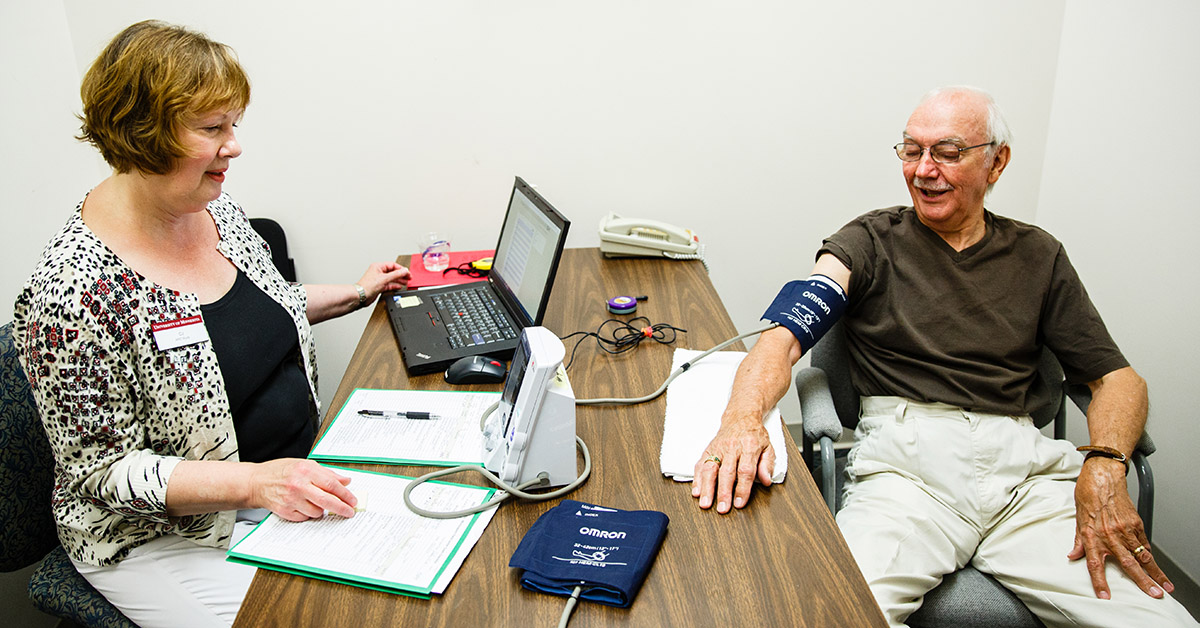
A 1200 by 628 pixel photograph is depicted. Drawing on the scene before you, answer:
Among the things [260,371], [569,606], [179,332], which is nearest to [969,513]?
[569,606]

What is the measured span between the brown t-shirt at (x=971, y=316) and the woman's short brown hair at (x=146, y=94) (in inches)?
54.3

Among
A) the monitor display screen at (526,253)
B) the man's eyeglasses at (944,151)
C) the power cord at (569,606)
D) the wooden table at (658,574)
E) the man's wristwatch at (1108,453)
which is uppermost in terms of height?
the man's eyeglasses at (944,151)

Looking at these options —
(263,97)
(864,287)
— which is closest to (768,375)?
(864,287)

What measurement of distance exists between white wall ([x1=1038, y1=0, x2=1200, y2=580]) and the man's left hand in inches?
33.5

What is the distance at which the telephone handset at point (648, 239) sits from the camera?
242cm

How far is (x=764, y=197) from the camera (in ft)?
9.09

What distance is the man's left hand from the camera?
1.44 m

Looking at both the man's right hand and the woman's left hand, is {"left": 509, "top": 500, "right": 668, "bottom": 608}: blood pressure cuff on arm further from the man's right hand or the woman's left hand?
the woman's left hand

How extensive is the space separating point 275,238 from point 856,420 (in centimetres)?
190

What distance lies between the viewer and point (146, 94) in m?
1.34

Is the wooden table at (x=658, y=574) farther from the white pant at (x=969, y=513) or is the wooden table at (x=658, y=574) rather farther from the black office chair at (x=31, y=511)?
the black office chair at (x=31, y=511)

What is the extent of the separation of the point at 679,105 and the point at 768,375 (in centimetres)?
131

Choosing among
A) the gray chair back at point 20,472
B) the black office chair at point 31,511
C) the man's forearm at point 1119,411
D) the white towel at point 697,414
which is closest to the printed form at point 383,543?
the white towel at point 697,414

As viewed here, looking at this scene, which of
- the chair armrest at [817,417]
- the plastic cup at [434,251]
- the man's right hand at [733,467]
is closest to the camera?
the man's right hand at [733,467]
